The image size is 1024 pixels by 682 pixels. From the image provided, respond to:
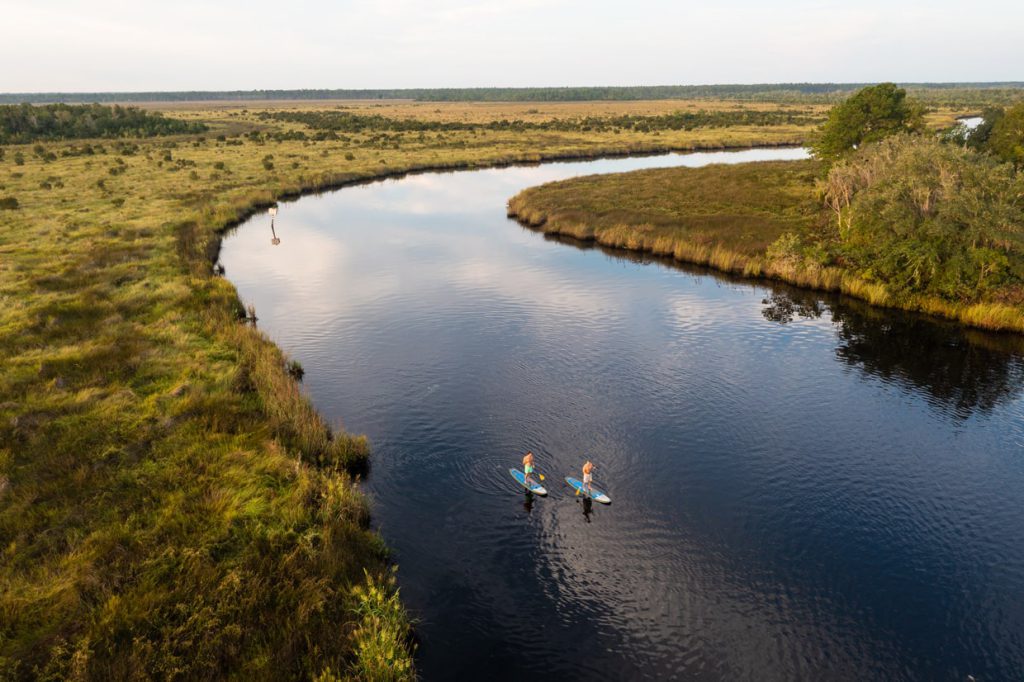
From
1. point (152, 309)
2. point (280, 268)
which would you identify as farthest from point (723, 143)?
point (152, 309)

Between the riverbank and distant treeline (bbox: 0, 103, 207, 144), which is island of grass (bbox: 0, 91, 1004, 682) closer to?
the riverbank

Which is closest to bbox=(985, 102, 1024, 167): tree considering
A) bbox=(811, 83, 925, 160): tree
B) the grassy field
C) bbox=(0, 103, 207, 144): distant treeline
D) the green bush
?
bbox=(811, 83, 925, 160): tree

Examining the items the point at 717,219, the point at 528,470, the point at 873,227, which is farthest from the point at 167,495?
the point at 717,219

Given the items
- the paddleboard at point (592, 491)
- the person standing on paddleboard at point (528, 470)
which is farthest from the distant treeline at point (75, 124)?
the paddleboard at point (592, 491)

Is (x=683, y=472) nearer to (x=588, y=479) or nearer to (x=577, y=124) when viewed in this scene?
(x=588, y=479)

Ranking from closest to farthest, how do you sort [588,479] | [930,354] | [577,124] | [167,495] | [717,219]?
[167,495]
[588,479]
[930,354]
[717,219]
[577,124]

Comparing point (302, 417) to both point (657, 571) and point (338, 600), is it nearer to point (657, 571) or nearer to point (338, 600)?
point (338, 600)
